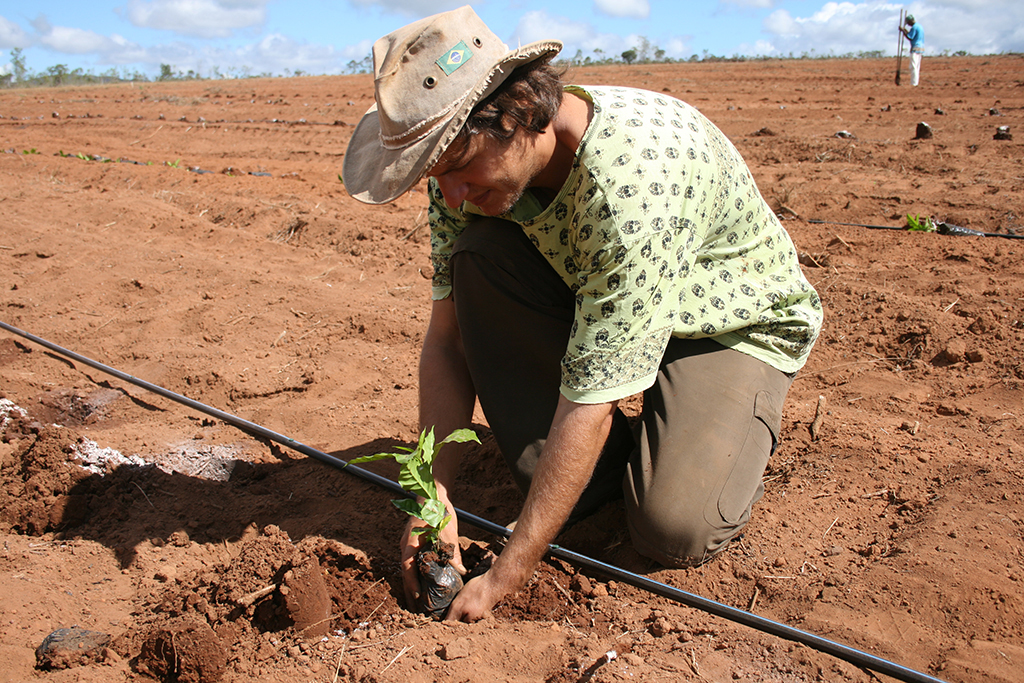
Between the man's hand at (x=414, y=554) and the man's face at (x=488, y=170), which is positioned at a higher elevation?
the man's face at (x=488, y=170)

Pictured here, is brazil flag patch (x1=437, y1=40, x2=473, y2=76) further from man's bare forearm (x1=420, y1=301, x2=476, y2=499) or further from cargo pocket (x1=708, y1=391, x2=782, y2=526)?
cargo pocket (x1=708, y1=391, x2=782, y2=526)

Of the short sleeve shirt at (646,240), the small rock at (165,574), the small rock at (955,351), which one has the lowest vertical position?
the small rock at (165,574)

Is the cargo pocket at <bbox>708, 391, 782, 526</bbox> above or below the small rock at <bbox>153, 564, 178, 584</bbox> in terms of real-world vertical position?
above

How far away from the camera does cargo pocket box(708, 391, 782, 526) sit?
1.82m

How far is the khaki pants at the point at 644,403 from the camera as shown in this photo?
183 cm

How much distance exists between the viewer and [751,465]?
1.88 meters

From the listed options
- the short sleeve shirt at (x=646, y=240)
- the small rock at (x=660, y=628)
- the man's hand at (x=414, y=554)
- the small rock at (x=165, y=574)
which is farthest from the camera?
the small rock at (x=165, y=574)

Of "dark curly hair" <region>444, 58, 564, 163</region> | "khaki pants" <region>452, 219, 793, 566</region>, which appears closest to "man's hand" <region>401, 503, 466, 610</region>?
"khaki pants" <region>452, 219, 793, 566</region>

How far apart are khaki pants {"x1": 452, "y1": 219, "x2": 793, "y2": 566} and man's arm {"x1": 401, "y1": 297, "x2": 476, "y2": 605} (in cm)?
9

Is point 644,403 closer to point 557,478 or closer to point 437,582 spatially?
point 557,478

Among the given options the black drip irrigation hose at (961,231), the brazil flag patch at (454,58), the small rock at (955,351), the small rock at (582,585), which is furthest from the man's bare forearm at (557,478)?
the black drip irrigation hose at (961,231)

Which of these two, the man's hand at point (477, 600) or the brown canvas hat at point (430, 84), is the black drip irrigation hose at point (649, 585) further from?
the brown canvas hat at point (430, 84)

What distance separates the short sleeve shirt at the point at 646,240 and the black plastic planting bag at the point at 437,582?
537mm

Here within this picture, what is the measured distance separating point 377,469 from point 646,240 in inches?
54.2
